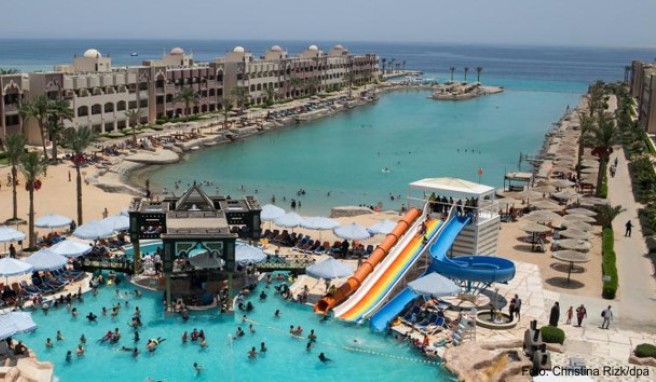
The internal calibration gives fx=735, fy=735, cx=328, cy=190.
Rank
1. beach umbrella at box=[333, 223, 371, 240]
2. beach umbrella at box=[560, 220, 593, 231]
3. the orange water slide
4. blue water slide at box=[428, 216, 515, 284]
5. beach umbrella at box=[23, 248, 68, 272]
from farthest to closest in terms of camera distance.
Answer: beach umbrella at box=[560, 220, 593, 231]
beach umbrella at box=[333, 223, 371, 240]
beach umbrella at box=[23, 248, 68, 272]
the orange water slide
blue water slide at box=[428, 216, 515, 284]

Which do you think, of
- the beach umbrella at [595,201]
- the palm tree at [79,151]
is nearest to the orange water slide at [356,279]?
the palm tree at [79,151]

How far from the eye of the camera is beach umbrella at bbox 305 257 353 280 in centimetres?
3569

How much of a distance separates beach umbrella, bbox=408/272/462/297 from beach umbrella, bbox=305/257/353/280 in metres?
4.44

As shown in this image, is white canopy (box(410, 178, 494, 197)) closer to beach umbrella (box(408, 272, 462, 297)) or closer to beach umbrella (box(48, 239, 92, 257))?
beach umbrella (box(408, 272, 462, 297))

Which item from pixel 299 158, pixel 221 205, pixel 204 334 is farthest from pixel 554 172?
pixel 204 334

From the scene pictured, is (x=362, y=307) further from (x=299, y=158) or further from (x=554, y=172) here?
(x=299, y=158)

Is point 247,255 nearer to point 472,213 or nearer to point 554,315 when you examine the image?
point 472,213

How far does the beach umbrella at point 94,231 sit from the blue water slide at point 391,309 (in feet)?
56.8

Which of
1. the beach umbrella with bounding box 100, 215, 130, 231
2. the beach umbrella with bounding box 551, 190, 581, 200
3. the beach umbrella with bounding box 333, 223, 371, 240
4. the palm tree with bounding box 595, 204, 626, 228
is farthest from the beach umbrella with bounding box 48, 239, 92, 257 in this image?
the beach umbrella with bounding box 551, 190, 581, 200

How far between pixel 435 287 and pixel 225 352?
947 centimetres

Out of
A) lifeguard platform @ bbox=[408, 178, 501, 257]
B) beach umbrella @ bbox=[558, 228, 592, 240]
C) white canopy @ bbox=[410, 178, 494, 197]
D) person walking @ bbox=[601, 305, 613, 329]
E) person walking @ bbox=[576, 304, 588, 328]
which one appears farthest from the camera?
beach umbrella @ bbox=[558, 228, 592, 240]

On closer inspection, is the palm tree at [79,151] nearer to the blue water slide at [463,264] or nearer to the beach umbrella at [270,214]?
the beach umbrella at [270,214]

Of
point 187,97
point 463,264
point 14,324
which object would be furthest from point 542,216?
point 187,97

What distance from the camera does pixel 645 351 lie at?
28531mm
